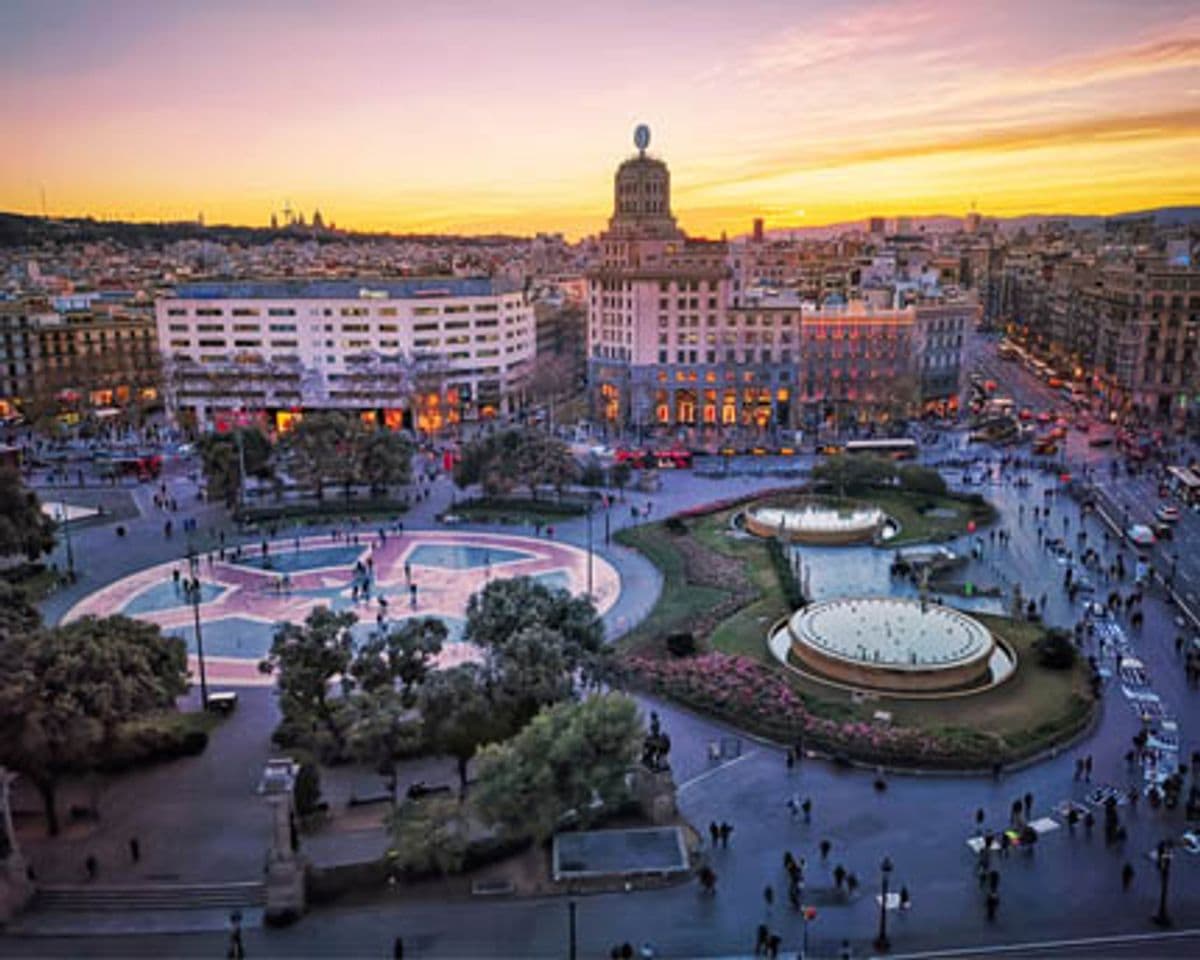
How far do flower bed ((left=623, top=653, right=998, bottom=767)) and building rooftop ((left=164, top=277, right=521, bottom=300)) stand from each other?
7639cm

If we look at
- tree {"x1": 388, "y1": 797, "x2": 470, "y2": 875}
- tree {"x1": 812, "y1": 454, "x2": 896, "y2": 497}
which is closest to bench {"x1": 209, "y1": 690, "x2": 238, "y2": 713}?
tree {"x1": 388, "y1": 797, "x2": 470, "y2": 875}

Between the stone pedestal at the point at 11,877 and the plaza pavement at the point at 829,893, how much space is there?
1065mm

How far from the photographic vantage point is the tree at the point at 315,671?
3400 centimetres

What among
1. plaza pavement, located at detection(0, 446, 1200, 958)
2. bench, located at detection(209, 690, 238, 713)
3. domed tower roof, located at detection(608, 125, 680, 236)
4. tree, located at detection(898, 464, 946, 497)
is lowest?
plaza pavement, located at detection(0, 446, 1200, 958)

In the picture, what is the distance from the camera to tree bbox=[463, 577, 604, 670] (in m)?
35.0

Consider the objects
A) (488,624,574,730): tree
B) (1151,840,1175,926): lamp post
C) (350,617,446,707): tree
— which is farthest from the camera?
(350,617,446,707): tree

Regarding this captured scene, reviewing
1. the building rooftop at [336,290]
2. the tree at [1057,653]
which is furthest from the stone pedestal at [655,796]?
the building rooftop at [336,290]

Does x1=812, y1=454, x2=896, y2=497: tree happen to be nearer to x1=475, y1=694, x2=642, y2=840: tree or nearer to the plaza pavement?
the plaza pavement

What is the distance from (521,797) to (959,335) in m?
95.1

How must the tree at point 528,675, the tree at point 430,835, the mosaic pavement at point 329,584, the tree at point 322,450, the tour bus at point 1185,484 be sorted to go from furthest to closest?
the tour bus at point 1185,484, the tree at point 322,450, the mosaic pavement at point 329,584, the tree at point 528,675, the tree at point 430,835

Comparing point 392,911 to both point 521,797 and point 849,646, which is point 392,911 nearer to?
point 521,797

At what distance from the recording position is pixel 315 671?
112 feet

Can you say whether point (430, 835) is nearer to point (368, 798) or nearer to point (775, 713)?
point (368, 798)

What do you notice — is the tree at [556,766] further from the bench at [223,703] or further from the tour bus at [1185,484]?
the tour bus at [1185,484]
